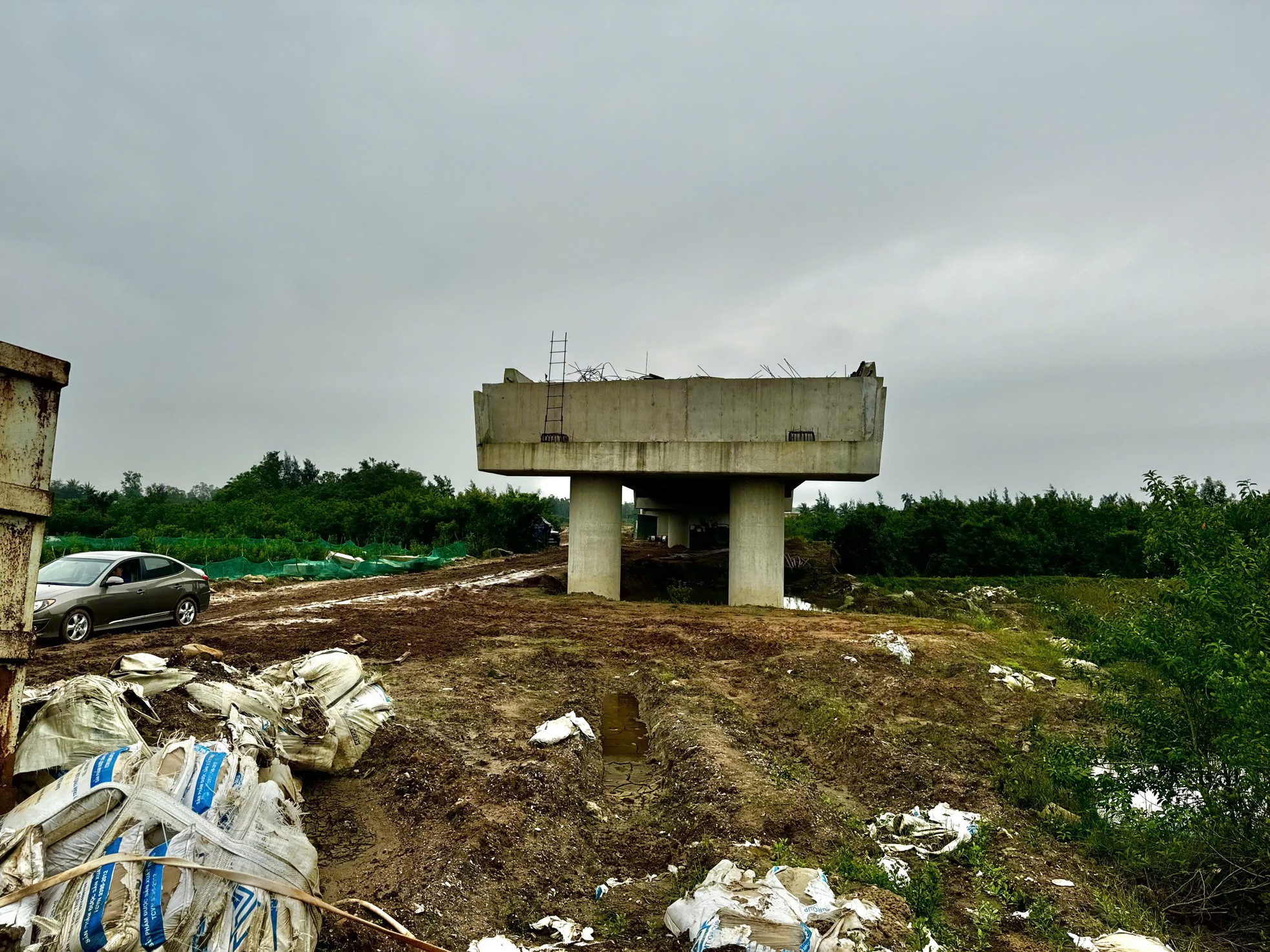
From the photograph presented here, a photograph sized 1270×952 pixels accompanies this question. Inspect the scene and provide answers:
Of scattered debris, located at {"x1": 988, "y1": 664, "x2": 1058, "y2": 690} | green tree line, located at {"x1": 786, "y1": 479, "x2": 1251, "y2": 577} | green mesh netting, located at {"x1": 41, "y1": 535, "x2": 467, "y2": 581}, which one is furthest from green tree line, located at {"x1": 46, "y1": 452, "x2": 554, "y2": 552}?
scattered debris, located at {"x1": 988, "y1": 664, "x2": 1058, "y2": 690}

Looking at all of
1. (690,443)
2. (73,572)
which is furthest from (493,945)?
(690,443)

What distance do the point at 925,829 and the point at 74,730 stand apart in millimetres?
6063

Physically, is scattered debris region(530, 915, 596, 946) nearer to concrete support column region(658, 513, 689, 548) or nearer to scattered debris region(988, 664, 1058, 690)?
scattered debris region(988, 664, 1058, 690)

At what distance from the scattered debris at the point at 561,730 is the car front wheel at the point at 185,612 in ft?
29.8

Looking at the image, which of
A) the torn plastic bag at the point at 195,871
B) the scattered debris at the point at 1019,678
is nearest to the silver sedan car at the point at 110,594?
the torn plastic bag at the point at 195,871

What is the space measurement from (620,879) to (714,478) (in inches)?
577

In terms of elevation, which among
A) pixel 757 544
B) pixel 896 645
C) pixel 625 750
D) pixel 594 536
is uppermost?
pixel 594 536

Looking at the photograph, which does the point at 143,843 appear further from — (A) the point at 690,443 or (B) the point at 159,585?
(A) the point at 690,443

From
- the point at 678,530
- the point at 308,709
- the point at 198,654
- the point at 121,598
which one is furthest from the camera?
the point at 678,530

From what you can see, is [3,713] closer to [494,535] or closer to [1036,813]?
[1036,813]

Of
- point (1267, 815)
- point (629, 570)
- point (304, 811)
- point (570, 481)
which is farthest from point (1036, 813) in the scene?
point (629, 570)

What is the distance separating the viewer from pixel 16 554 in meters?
4.06

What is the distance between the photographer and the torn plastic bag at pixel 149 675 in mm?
5547

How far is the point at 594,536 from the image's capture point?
19.8 metres
